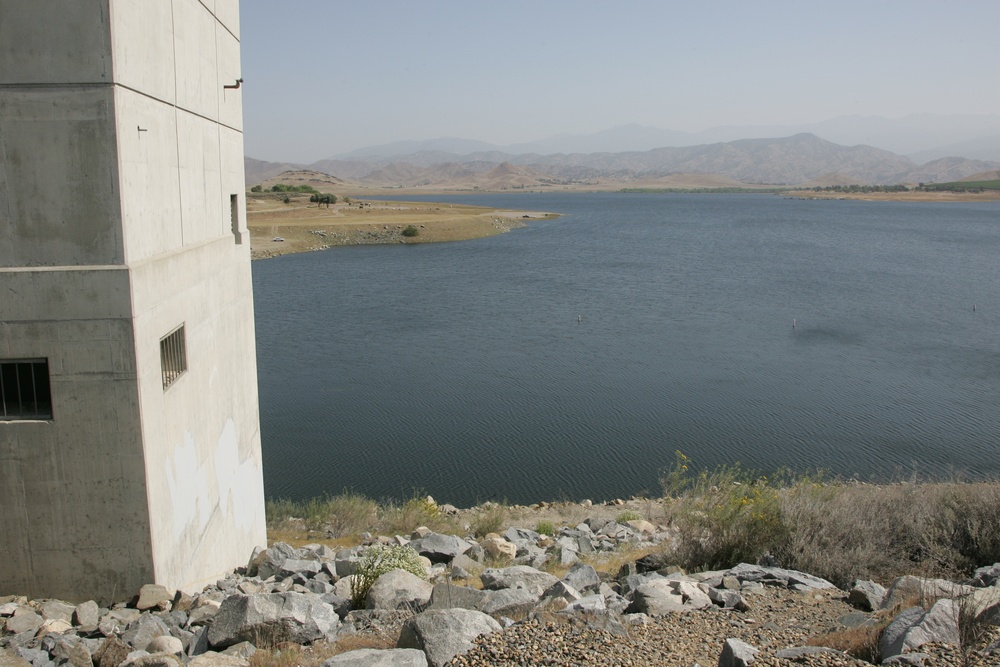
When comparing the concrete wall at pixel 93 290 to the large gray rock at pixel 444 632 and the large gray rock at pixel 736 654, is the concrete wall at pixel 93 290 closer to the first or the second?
the large gray rock at pixel 444 632

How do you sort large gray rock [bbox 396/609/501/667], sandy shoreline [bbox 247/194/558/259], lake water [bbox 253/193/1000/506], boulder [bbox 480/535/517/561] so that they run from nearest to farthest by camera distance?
large gray rock [bbox 396/609/501/667]
boulder [bbox 480/535/517/561]
lake water [bbox 253/193/1000/506]
sandy shoreline [bbox 247/194/558/259]

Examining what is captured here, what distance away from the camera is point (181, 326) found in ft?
26.8

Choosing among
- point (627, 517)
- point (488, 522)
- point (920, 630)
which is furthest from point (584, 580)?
point (627, 517)

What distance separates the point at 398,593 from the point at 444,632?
1536 millimetres

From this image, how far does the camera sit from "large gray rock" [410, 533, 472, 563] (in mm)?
10695

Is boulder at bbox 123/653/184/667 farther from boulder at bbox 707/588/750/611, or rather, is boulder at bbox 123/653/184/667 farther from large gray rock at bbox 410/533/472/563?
large gray rock at bbox 410/533/472/563

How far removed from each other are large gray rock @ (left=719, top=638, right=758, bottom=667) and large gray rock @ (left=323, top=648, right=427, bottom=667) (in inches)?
86.6

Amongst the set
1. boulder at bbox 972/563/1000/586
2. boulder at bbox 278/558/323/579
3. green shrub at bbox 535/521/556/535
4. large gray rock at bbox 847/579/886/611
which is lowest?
green shrub at bbox 535/521/556/535

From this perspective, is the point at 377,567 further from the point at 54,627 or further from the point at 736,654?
the point at 736,654

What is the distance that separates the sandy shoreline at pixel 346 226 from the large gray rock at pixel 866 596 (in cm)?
5480

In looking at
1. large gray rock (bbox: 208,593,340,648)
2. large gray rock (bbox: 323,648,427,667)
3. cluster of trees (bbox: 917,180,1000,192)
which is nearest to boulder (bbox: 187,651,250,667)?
large gray rock (bbox: 208,593,340,648)

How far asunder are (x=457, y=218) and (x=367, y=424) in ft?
203

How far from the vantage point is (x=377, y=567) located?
8266 mm

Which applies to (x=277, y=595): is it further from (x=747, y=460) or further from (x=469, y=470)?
(x=747, y=460)
